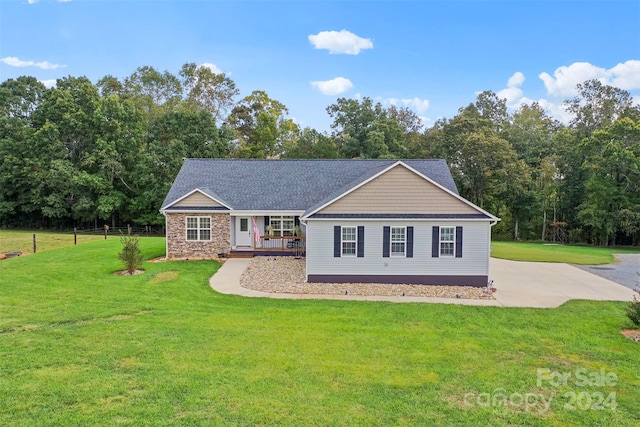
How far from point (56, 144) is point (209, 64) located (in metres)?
21.4

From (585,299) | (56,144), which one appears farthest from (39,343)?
(56,144)

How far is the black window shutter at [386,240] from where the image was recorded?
560 inches

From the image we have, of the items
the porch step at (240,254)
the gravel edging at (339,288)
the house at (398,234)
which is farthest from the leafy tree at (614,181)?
the porch step at (240,254)

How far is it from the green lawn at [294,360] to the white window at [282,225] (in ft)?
30.0

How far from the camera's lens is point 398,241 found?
1431 centimetres

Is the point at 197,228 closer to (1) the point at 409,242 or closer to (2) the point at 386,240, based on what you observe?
(2) the point at 386,240

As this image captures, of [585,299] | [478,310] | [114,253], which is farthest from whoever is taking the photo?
[114,253]

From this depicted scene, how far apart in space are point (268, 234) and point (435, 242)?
9.70 metres

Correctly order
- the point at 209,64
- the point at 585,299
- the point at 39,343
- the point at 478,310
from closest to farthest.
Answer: the point at 39,343 → the point at 478,310 → the point at 585,299 → the point at 209,64

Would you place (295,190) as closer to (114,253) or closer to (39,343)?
(114,253)

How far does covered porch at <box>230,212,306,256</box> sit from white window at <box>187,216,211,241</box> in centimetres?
133

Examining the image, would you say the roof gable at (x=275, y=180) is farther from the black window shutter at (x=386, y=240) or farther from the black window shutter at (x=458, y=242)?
the black window shutter at (x=458, y=242)

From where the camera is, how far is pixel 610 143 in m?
32.4

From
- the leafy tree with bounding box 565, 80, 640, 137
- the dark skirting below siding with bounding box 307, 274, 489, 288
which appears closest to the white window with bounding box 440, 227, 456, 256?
the dark skirting below siding with bounding box 307, 274, 489, 288
